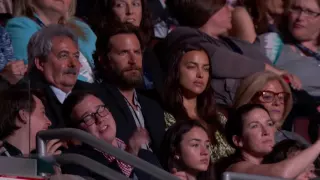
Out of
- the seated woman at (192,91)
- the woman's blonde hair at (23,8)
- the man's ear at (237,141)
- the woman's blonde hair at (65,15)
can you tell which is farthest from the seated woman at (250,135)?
the woman's blonde hair at (23,8)

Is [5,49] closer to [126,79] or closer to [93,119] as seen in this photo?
[126,79]

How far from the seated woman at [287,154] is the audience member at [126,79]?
2.88ft

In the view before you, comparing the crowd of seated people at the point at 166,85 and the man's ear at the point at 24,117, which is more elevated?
the man's ear at the point at 24,117

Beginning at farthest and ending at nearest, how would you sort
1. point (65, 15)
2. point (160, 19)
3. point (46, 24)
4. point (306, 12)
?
1. point (306, 12)
2. point (160, 19)
3. point (65, 15)
4. point (46, 24)

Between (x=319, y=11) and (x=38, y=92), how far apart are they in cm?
398

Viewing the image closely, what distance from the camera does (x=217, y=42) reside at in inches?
429

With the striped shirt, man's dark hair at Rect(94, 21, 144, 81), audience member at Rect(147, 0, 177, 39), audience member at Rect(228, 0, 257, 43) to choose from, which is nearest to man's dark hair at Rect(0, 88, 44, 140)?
the striped shirt

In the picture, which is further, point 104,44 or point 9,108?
point 104,44

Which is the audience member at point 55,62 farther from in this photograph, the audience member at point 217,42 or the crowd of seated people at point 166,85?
the audience member at point 217,42

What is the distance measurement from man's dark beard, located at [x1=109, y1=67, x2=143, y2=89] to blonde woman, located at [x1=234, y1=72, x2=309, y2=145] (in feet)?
3.30

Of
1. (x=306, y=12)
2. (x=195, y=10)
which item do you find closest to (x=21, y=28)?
(x=195, y=10)

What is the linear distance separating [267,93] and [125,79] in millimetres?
1396

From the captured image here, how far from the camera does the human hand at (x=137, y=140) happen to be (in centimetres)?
883

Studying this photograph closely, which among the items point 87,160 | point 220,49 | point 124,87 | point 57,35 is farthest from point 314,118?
point 87,160
